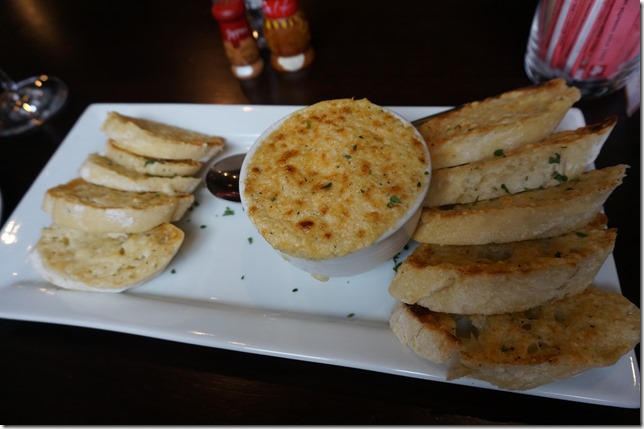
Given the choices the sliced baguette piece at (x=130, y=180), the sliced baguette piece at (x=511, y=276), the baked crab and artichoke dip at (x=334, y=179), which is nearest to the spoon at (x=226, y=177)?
the sliced baguette piece at (x=130, y=180)

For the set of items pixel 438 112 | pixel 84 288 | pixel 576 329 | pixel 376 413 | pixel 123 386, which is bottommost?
pixel 376 413

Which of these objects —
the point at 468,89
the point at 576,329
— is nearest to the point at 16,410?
the point at 576,329

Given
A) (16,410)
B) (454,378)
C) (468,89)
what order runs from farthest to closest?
(468,89), (16,410), (454,378)

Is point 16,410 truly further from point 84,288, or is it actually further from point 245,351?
point 245,351

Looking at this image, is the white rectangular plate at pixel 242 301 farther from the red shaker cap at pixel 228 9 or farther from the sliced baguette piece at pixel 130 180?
the red shaker cap at pixel 228 9

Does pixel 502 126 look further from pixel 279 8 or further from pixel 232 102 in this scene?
pixel 232 102

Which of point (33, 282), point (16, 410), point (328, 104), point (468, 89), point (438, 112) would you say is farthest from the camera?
point (468, 89)

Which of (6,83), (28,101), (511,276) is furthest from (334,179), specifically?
(6,83)
